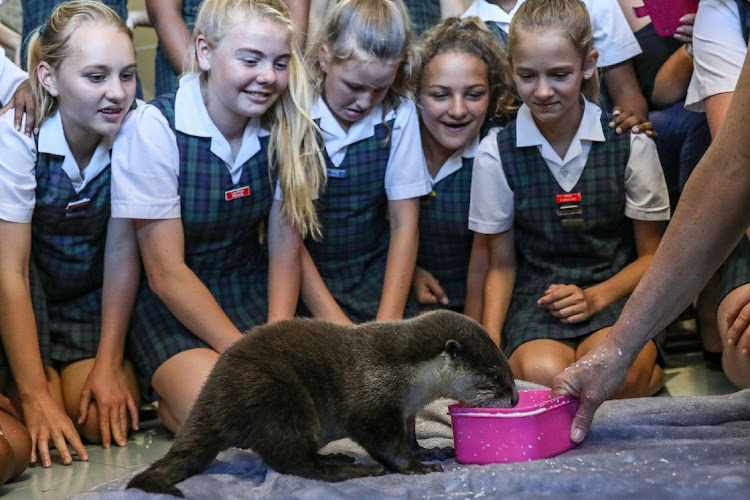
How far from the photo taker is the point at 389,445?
2.23 m

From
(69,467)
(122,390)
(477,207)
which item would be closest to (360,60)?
(477,207)

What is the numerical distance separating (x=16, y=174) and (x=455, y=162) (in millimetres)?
1596

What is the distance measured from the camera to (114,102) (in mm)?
3129

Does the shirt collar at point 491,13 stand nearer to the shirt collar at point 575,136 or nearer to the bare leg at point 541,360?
the shirt collar at point 575,136

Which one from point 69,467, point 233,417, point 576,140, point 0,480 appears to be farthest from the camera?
point 576,140

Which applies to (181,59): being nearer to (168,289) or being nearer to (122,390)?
(168,289)

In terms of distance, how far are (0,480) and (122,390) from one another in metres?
0.67

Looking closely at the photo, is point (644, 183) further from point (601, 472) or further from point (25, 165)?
point (25, 165)

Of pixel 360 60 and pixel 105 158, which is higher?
pixel 360 60

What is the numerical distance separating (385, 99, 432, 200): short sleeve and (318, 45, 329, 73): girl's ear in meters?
0.31

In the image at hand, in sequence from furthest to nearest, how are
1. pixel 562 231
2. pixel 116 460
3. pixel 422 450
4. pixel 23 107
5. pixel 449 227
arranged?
pixel 449 227 < pixel 562 231 < pixel 23 107 < pixel 116 460 < pixel 422 450

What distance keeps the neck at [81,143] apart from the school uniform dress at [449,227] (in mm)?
1248

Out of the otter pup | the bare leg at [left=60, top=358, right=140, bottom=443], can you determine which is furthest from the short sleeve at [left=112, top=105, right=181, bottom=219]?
the otter pup

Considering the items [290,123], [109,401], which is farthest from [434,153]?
[109,401]
